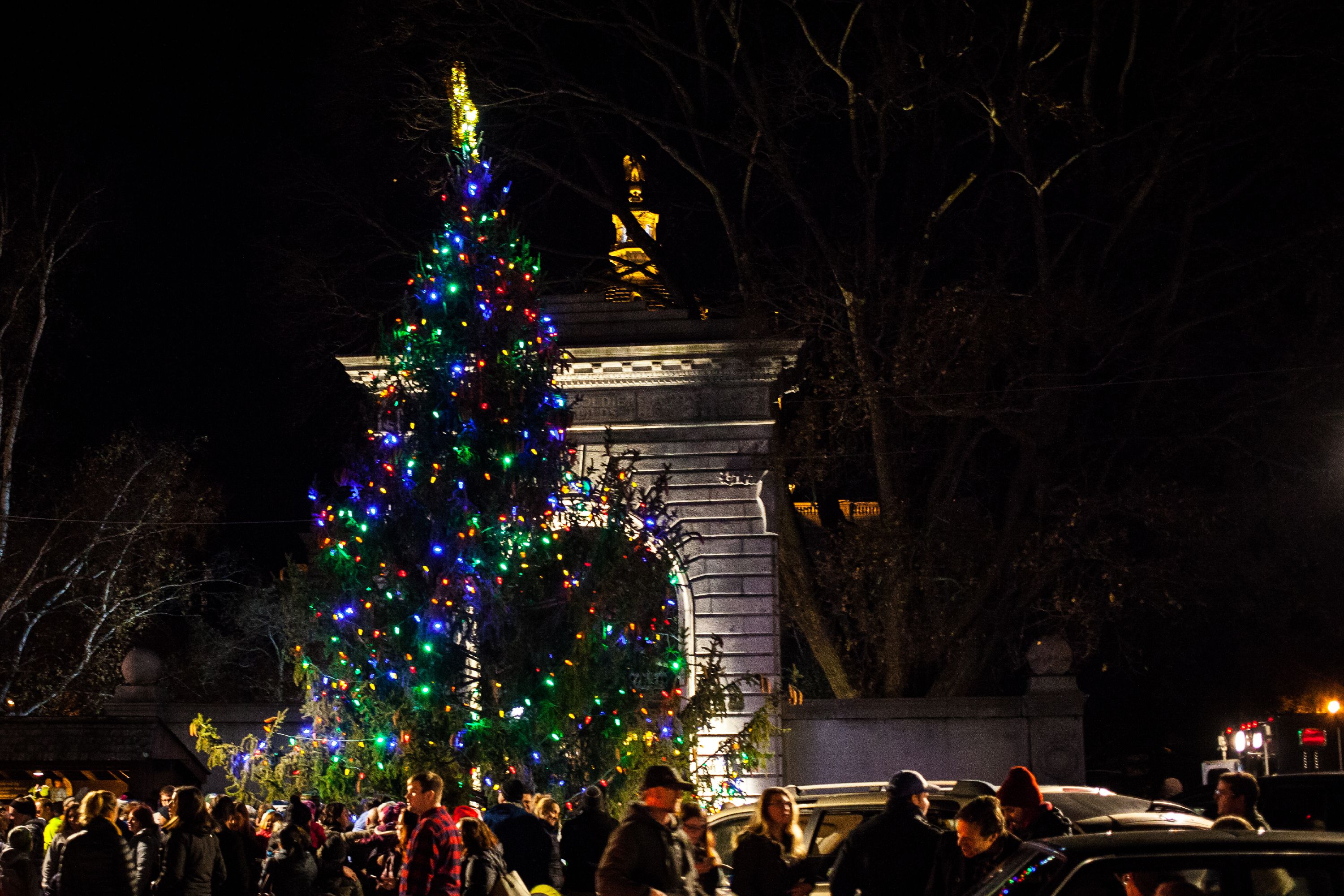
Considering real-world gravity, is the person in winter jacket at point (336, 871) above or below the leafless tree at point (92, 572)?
below

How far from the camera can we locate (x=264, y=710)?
2030 cm

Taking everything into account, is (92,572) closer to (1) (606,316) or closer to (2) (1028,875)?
(1) (606,316)

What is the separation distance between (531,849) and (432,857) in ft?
4.05

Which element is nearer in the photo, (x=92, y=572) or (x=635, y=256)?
(x=635, y=256)

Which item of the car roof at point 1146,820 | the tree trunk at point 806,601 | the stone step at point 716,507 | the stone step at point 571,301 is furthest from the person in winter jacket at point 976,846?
the tree trunk at point 806,601

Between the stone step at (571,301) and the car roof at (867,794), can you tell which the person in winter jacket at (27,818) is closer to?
the car roof at (867,794)

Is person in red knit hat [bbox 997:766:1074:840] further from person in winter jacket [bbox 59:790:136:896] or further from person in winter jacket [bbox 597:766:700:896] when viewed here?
person in winter jacket [bbox 59:790:136:896]

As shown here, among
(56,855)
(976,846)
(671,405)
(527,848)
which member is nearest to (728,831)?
(527,848)

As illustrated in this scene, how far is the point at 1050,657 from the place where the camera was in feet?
63.9

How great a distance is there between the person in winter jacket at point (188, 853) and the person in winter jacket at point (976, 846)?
5.74 meters

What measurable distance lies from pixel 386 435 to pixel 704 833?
322 inches

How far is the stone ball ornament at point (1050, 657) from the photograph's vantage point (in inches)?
766

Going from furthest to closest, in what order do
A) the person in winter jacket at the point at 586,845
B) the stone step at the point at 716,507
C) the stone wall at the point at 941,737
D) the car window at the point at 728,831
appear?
the stone step at the point at 716,507
the stone wall at the point at 941,737
the car window at the point at 728,831
the person in winter jacket at the point at 586,845

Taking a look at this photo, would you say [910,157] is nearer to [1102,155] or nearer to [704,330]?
[1102,155]
